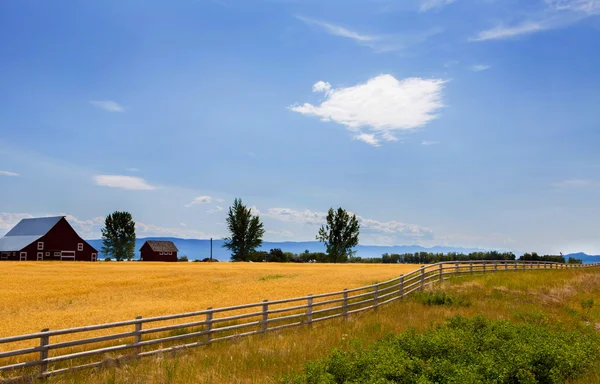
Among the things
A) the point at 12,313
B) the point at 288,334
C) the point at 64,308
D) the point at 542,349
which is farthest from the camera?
the point at 64,308

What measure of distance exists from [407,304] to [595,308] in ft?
32.5

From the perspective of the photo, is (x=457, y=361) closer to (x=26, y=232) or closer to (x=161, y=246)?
(x=26, y=232)

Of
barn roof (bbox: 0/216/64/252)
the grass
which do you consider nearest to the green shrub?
the grass

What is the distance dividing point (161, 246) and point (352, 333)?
3865 inches

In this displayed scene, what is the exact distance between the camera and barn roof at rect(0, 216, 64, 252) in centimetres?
8219

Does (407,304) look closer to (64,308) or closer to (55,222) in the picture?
(64,308)

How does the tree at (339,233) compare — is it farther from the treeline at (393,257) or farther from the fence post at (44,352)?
the fence post at (44,352)

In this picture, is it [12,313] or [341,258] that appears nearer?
[12,313]

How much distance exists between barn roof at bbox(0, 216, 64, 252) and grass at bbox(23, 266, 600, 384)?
246ft

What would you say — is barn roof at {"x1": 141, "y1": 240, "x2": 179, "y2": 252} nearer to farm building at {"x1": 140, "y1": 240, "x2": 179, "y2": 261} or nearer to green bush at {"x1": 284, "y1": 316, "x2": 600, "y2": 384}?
farm building at {"x1": 140, "y1": 240, "x2": 179, "y2": 261}

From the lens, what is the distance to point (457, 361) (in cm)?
1129

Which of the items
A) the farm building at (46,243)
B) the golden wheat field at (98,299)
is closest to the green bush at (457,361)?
the golden wheat field at (98,299)

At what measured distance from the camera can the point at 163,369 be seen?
37.2 ft

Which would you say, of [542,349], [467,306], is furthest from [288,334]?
[467,306]
